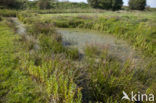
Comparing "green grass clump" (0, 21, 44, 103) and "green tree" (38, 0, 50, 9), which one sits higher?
"green tree" (38, 0, 50, 9)

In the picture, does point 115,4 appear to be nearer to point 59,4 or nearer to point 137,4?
point 137,4

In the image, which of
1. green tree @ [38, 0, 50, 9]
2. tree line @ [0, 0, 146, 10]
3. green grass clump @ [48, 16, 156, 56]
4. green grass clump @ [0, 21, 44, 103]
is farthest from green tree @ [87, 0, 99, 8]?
green grass clump @ [0, 21, 44, 103]

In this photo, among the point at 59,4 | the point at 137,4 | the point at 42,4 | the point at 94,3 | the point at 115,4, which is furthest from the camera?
the point at 94,3

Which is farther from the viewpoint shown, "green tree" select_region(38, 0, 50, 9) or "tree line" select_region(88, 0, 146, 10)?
"tree line" select_region(88, 0, 146, 10)

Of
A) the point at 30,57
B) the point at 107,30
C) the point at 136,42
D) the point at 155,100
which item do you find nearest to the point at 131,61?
the point at 155,100

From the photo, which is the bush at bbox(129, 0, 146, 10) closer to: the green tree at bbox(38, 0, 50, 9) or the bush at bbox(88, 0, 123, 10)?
the bush at bbox(88, 0, 123, 10)

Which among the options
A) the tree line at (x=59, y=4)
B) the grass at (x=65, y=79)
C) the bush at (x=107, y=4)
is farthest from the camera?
the bush at (x=107, y=4)

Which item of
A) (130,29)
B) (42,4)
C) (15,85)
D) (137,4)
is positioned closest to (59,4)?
(42,4)

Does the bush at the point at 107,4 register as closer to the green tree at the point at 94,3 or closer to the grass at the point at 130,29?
the green tree at the point at 94,3

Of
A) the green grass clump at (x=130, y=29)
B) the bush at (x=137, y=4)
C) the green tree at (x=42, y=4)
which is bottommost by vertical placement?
the green grass clump at (x=130, y=29)

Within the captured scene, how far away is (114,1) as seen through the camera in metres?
27.6

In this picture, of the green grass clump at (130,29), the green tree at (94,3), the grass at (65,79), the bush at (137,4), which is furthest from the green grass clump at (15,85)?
the bush at (137,4)

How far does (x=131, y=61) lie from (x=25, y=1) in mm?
28137

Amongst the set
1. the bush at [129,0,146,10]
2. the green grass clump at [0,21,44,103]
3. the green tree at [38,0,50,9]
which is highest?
the bush at [129,0,146,10]
